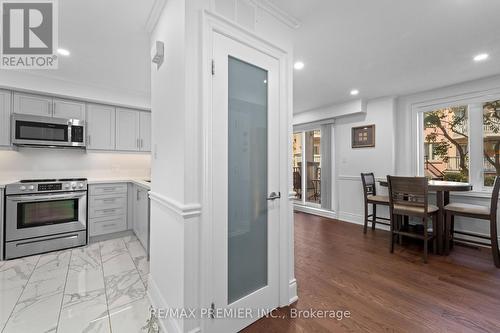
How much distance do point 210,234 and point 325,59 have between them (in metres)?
2.48

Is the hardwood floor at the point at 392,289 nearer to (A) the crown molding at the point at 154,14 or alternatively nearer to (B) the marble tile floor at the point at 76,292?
(B) the marble tile floor at the point at 76,292

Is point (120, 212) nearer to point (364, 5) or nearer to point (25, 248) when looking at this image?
point (25, 248)

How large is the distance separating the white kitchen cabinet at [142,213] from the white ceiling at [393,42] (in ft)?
8.45

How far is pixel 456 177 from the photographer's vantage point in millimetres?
3662

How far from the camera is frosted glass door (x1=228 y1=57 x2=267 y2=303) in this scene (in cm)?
160

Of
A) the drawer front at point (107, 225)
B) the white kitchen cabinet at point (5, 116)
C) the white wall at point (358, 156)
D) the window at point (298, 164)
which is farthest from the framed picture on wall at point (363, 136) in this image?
the white kitchen cabinet at point (5, 116)

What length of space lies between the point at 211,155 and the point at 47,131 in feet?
11.0

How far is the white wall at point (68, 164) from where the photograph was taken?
3336 mm

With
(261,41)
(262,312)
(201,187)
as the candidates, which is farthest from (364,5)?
(262,312)

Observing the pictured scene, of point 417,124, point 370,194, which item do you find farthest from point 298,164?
point 417,124

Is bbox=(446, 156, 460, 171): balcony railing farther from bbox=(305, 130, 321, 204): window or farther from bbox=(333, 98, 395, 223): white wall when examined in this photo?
bbox=(305, 130, 321, 204): window

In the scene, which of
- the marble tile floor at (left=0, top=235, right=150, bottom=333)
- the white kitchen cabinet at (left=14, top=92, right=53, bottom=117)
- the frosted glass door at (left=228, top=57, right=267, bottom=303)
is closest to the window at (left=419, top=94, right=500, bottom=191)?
the frosted glass door at (left=228, top=57, right=267, bottom=303)

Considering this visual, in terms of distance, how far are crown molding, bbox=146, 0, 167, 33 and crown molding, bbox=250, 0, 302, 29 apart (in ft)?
2.34

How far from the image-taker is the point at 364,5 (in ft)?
5.83
